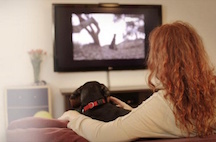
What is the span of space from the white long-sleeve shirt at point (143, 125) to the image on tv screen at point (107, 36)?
7.67 feet

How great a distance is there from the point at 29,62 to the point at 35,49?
148 millimetres

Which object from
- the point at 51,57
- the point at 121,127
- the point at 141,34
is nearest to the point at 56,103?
the point at 51,57

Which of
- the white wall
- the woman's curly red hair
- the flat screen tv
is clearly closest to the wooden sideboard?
the white wall

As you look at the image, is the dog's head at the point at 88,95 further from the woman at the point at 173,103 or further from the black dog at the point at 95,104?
the woman at the point at 173,103

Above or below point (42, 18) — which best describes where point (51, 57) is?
below

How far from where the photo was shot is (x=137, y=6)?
3348mm

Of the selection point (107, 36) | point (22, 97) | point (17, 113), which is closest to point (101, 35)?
point (107, 36)

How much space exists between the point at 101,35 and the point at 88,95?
81.0 inches

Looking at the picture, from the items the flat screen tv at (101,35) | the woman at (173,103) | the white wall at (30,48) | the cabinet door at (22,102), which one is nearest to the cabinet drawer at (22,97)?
the cabinet door at (22,102)

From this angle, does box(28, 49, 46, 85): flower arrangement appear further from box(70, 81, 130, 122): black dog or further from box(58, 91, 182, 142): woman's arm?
box(58, 91, 182, 142): woman's arm

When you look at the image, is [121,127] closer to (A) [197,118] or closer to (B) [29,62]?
(A) [197,118]

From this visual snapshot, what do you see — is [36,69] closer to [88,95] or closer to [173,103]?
[88,95]

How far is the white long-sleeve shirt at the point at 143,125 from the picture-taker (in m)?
0.94

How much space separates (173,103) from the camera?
0.94 m
